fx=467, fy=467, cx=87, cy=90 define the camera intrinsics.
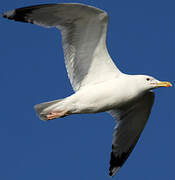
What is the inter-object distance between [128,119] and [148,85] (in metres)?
1.47

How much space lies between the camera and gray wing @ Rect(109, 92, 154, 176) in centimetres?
1040

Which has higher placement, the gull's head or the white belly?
the gull's head

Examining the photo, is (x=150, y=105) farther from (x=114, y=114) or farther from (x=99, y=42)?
(x=99, y=42)

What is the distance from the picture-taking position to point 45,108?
9.38m

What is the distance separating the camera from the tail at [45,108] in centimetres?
929

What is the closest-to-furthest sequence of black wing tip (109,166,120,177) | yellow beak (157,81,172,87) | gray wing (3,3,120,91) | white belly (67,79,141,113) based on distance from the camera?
1. gray wing (3,3,120,91)
2. white belly (67,79,141,113)
3. yellow beak (157,81,172,87)
4. black wing tip (109,166,120,177)

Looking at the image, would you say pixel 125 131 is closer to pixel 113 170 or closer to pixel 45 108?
pixel 113 170

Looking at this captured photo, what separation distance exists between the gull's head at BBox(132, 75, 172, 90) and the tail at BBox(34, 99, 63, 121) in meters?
1.63

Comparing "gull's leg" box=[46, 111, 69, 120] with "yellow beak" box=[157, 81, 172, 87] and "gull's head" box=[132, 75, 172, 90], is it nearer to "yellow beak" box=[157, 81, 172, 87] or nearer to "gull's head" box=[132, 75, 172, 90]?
"gull's head" box=[132, 75, 172, 90]

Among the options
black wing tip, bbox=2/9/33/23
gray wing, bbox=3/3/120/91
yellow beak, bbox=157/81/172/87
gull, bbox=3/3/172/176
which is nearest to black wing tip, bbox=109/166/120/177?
gull, bbox=3/3/172/176

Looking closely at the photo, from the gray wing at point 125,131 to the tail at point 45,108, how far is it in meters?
1.74

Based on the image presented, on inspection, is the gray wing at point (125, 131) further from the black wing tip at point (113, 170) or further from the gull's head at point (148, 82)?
the gull's head at point (148, 82)

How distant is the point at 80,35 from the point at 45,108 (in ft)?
5.31

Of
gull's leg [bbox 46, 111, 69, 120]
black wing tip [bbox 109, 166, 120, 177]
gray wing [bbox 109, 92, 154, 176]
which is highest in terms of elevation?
gull's leg [bbox 46, 111, 69, 120]
